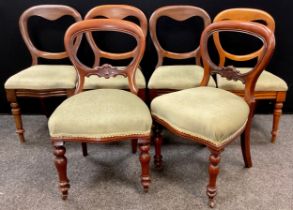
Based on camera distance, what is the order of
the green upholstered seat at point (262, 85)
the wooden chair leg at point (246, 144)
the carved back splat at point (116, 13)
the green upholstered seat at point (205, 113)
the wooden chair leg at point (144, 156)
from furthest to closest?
the carved back splat at point (116, 13)
the green upholstered seat at point (262, 85)
the wooden chair leg at point (246, 144)
the wooden chair leg at point (144, 156)
the green upholstered seat at point (205, 113)

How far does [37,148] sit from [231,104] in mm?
1355

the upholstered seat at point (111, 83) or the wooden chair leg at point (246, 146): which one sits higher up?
the upholstered seat at point (111, 83)

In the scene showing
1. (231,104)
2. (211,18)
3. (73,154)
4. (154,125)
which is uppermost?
(211,18)

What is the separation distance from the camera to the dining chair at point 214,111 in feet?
4.25

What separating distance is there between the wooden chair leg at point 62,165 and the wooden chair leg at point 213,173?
716mm

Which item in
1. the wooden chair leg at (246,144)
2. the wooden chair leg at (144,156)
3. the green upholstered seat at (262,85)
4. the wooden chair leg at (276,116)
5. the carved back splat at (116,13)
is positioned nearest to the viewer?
the wooden chair leg at (144,156)

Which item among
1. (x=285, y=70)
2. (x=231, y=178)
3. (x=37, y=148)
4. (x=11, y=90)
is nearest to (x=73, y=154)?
(x=37, y=148)

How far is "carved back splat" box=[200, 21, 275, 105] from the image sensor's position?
136cm

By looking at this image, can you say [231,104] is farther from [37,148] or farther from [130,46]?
[37,148]

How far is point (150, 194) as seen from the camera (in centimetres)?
153

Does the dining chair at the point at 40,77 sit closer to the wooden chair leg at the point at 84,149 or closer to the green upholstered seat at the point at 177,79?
the wooden chair leg at the point at 84,149

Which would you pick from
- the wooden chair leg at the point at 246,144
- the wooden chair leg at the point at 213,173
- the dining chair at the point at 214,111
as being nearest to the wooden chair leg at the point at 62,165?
the dining chair at the point at 214,111

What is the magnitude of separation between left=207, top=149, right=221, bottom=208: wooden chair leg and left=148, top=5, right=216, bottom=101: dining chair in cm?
60

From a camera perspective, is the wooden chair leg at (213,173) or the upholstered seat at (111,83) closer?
the wooden chair leg at (213,173)
